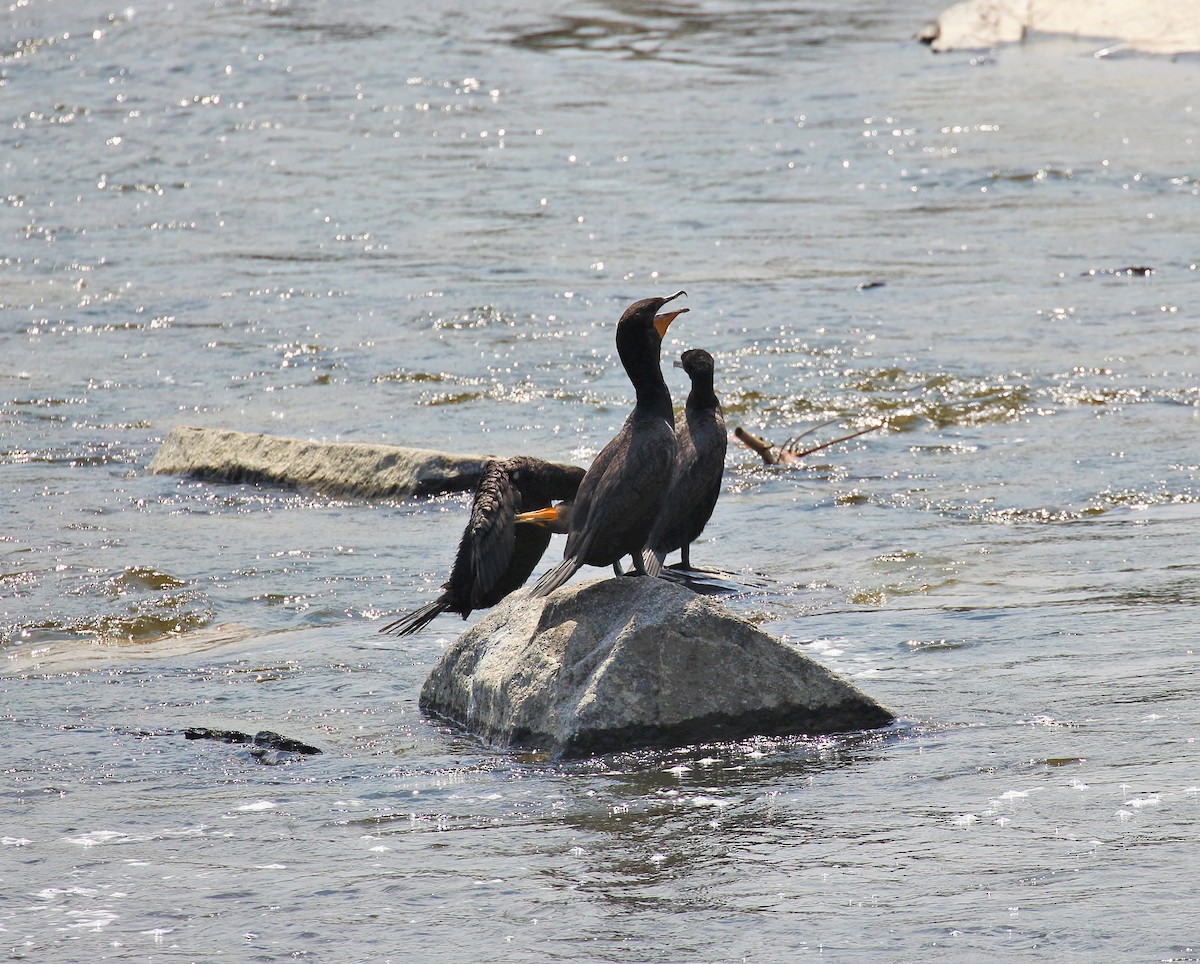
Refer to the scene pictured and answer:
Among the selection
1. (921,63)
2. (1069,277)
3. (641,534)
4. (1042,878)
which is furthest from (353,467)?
(921,63)

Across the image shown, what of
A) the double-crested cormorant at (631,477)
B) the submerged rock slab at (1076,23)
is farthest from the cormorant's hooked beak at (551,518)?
the submerged rock slab at (1076,23)

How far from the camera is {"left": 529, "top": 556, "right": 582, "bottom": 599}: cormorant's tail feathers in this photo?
5465 millimetres

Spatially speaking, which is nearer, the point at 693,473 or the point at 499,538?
the point at 693,473

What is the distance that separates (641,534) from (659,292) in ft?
24.3

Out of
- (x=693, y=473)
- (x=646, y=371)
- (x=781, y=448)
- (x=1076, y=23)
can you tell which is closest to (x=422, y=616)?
(x=693, y=473)

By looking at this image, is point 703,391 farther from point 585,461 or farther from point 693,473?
point 585,461

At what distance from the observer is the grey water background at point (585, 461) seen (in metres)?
4.30

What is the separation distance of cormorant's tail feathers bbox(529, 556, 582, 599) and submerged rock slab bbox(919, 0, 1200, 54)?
56.7ft

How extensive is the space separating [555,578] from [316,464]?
378 centimetres

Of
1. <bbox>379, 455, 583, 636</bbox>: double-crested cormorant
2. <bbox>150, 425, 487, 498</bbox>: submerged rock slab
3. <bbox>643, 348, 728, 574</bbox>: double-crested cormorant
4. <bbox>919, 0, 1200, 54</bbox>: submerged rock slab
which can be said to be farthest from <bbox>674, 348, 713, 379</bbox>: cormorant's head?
<bbox>919, 0, 1200, 54</bbox>: submerged rock slab

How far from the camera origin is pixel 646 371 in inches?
225

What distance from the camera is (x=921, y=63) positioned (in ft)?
71.4

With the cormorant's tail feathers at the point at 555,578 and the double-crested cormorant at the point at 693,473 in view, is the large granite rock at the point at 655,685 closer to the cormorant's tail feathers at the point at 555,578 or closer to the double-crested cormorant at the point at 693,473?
the cormorant's tail feathers at the point at 555,578

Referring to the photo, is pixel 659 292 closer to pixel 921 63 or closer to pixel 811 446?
pixel 811 446
